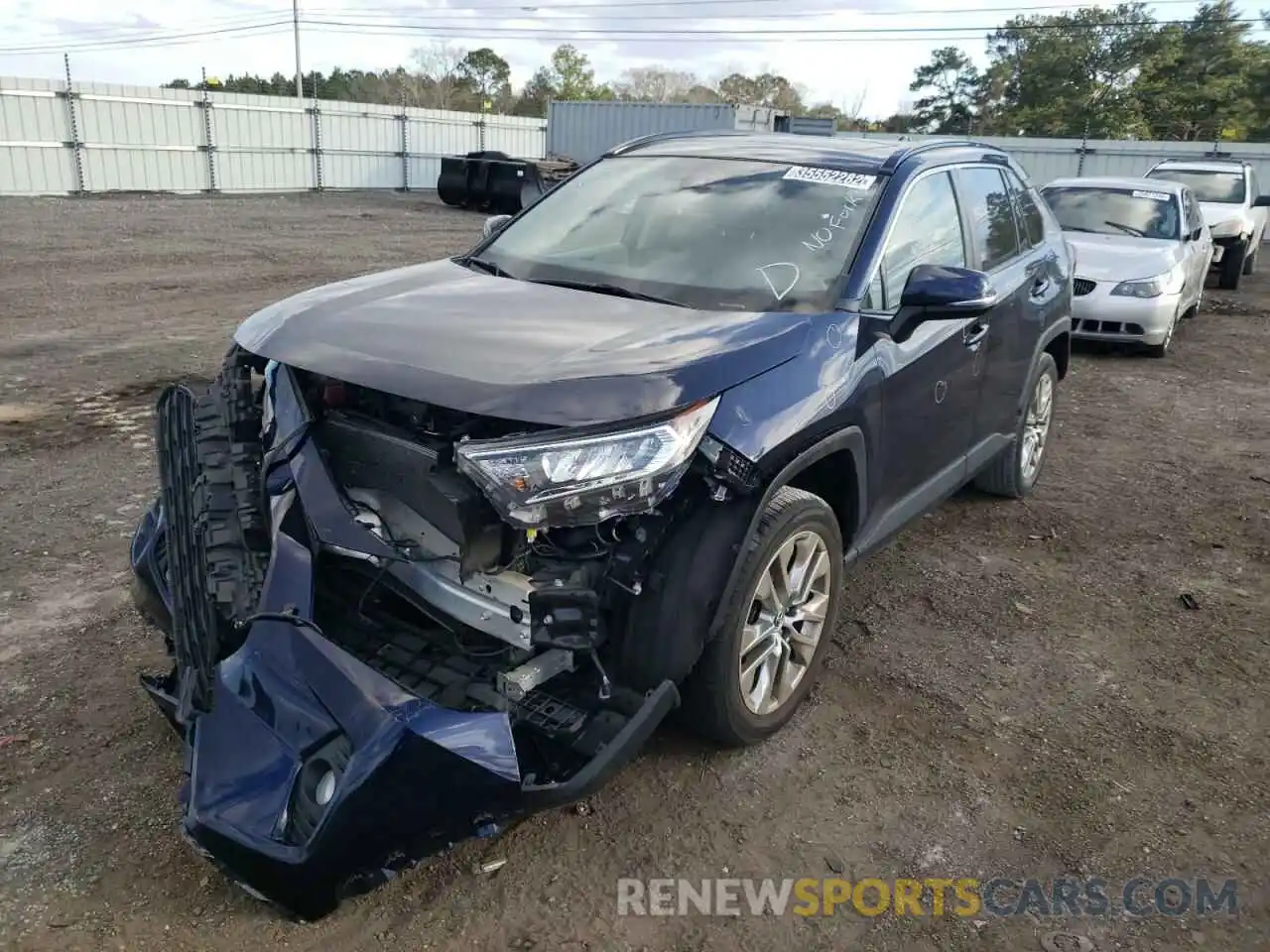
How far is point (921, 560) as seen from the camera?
4.70m

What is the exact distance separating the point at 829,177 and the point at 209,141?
26.0 meters

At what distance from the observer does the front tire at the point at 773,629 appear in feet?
9.04

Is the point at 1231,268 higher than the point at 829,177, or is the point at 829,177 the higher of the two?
the point at 829,177

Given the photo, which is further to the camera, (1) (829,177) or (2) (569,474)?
(1) (829,177)

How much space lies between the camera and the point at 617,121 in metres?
29.5

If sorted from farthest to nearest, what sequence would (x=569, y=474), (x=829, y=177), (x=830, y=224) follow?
1. (x=829, y=177)
2. (x=830, y=224)
3. (x=569, y=474)

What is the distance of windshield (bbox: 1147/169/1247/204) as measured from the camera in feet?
48.7

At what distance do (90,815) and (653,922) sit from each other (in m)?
1.61

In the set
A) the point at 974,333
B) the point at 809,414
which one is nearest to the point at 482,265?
the point at 809,414

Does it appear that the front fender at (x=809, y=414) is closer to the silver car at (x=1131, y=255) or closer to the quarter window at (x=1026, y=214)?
the quarter window at (x=1026, y=214)

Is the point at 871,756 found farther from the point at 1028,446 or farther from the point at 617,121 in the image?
the point at 617,121

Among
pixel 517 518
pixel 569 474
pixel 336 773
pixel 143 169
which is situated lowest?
pixel 336 773

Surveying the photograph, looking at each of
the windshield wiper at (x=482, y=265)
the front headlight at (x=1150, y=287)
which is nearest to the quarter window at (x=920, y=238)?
the windshield wiper at (x=482, y=265)

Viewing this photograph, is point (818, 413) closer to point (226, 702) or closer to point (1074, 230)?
point (226, 702)
